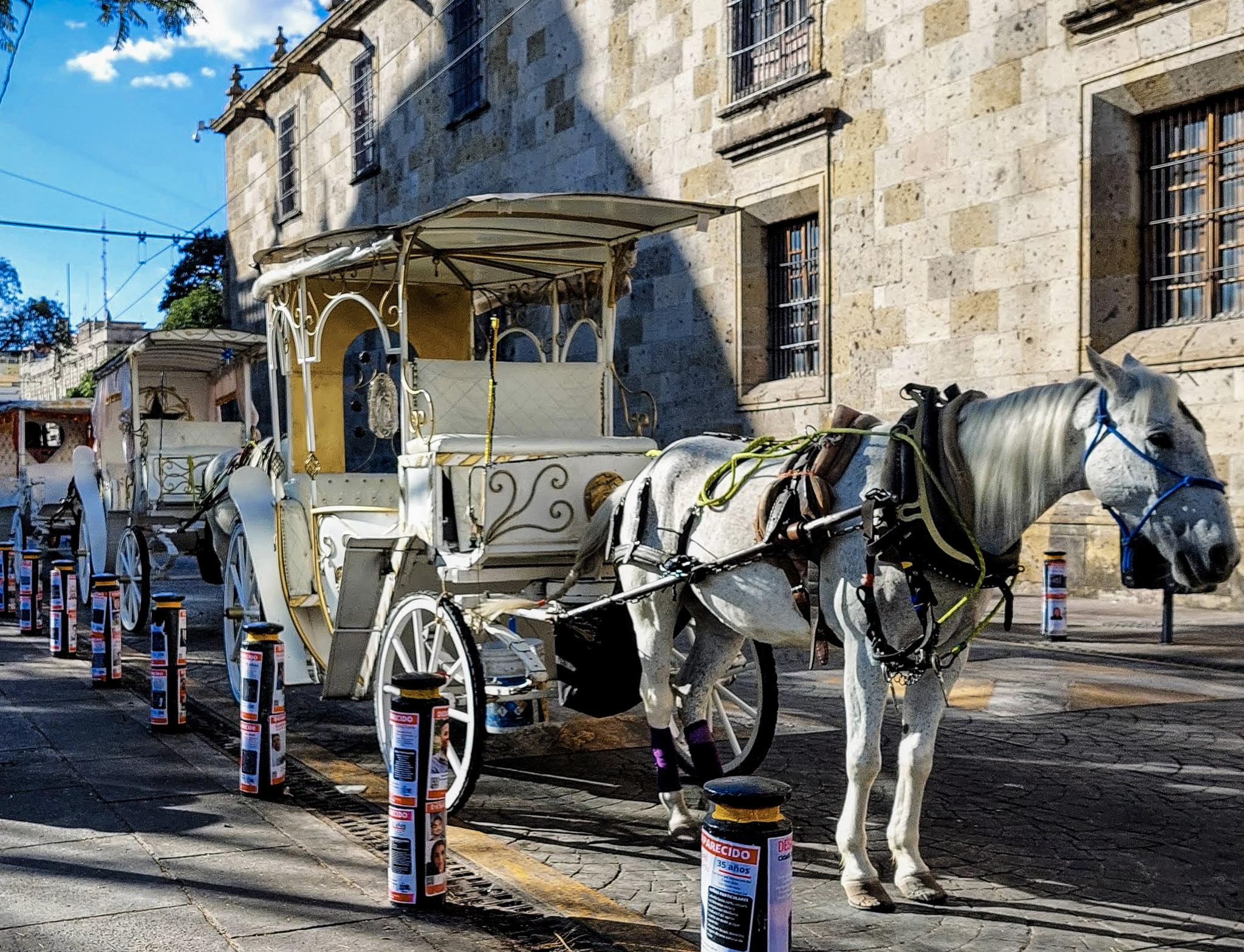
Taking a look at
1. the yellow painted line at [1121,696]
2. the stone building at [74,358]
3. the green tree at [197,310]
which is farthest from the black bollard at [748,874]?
the stone building at [74,358]

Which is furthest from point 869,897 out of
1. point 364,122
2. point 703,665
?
point 364,122

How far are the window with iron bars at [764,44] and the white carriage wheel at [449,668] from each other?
1143 centimetres

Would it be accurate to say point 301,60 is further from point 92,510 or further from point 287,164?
point 92,510

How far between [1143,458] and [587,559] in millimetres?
3155

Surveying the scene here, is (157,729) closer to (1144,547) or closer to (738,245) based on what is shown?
(1144,547)

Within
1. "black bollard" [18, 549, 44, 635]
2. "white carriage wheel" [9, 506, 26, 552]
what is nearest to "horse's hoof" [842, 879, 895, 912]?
"black bollard" [18, 549, 44, 635]

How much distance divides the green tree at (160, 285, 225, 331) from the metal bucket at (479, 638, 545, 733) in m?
34.4

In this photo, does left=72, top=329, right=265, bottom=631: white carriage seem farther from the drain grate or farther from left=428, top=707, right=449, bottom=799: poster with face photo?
left=428, top=707, right=449, bottom=799: poster with face photo

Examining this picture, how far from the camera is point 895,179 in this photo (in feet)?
47.4

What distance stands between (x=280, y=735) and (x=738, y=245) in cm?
1142

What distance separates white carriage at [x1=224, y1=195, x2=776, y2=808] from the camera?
657cm

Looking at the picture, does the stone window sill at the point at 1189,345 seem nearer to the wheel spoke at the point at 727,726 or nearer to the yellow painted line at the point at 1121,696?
the yellow painted line at the point at 1121,696

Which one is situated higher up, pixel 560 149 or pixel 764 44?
pixel 764 44

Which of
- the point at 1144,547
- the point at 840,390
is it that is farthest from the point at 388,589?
the point at 840,390
